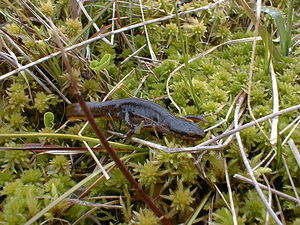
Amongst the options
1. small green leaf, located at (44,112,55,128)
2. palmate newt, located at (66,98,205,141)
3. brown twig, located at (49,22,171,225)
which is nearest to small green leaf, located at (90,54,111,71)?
palmate newt, located at (66,98,205,141)

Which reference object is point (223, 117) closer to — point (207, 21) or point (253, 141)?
point (253, 141)

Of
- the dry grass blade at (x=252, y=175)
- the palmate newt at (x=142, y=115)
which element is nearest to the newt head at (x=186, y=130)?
the palmate newt at (x=142, y=115)

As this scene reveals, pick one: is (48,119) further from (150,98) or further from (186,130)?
(186,130)

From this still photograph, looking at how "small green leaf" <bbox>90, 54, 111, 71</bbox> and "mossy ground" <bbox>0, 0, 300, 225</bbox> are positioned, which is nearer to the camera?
"mossy ground" <bbox>0, 0, 300, 225</bbox>

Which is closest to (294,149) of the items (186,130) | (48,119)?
(186,130)

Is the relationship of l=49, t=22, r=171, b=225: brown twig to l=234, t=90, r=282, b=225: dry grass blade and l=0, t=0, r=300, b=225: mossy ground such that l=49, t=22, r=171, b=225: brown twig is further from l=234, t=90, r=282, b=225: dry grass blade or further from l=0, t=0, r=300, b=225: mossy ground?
l=234, t=90, r=282, b=225: dry grass blade

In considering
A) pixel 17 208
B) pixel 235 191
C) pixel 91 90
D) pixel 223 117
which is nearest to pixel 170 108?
pixel 223 117

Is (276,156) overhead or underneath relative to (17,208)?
underneath
